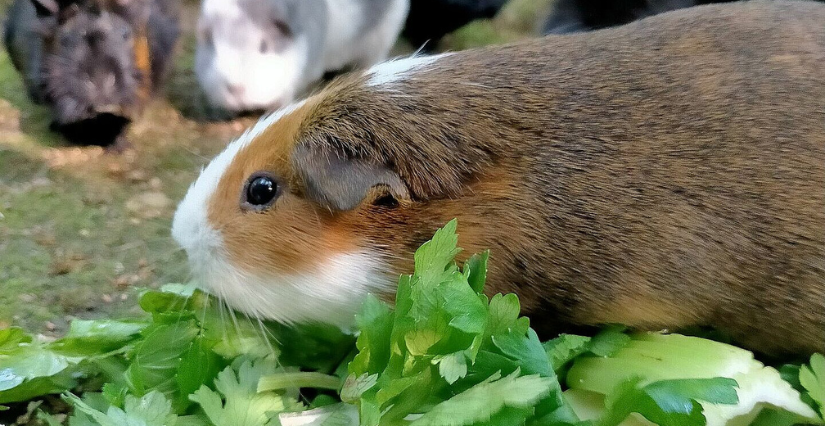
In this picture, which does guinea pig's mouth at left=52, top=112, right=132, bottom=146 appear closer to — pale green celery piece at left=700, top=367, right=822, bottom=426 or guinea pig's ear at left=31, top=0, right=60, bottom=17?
guinea pig's ear at left=31, top=0, right=60, bottom=17

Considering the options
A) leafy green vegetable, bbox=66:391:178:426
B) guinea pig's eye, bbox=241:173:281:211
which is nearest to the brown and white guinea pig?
guinea pig's eye, bbox=241:173:281:211

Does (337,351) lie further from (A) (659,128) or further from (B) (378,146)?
(A) (659,128)

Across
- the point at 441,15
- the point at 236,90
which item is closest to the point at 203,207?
the point at 236,90

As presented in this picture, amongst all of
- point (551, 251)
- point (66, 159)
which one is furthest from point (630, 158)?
point (66, 159)

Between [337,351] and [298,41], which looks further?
[298,41]

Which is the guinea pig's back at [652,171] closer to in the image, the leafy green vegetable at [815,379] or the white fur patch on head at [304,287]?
the leafy green vegetable at [815,379]
